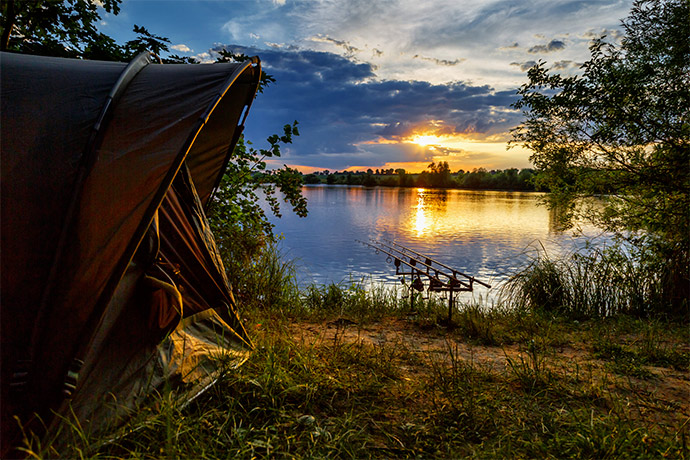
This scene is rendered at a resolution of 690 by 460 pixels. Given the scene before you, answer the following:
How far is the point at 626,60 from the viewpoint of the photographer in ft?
22.0

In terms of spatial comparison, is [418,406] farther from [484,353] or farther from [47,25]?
[47,25]

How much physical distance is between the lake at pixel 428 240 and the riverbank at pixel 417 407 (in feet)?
22.0

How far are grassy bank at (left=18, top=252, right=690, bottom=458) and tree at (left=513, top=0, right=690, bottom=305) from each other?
12.0ft

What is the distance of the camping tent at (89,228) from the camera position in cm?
209

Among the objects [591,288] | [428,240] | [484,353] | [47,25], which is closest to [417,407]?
[484,353]

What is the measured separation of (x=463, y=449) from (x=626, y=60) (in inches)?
309

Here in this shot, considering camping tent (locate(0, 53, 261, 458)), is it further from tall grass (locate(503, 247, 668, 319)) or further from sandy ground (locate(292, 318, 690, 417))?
tall grass (locate(503, 247, 668, 319))

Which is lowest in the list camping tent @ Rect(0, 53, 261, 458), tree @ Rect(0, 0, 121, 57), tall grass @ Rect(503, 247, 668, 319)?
tall grass @ Rect(503, 247, 668, 319)

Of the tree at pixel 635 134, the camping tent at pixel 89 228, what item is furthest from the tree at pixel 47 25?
the tree at pixel 635 134

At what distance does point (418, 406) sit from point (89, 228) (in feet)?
8.82

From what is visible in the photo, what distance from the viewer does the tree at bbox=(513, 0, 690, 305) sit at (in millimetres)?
6398

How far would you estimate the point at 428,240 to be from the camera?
26.9 m

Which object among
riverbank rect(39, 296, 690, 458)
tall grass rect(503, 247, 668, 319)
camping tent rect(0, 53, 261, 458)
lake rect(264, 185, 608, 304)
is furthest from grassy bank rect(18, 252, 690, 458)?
lake rect(264, 185, 608, 304)

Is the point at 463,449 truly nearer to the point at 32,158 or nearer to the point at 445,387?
the point at 445,387
